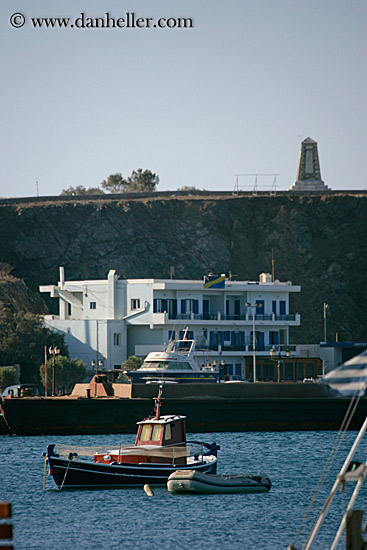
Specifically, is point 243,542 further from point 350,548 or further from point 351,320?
point 351,320

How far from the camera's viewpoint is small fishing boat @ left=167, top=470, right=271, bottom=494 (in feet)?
116

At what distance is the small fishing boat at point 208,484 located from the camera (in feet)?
116

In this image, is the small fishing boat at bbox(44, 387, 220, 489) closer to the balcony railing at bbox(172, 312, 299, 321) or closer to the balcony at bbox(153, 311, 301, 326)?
the balcony at bbox(153, 311, 301, 326)

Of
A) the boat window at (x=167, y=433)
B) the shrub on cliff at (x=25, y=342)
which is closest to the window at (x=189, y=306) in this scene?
the shrub on cliff at (x=25, y=342)

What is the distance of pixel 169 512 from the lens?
33156mm

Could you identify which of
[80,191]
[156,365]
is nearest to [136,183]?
[80,191]

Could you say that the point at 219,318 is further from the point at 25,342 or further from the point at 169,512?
the point at 169,512

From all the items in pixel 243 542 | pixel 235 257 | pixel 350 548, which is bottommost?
pixel 243 542

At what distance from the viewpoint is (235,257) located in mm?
122500

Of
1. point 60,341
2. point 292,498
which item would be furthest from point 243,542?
point 60,341

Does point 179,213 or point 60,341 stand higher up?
point 179,213

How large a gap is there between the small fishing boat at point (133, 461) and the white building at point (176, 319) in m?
36.8

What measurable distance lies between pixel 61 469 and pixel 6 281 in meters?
70.3

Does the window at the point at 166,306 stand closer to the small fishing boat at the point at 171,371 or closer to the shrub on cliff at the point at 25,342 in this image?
the shrub on cliff at the point at 25,342
